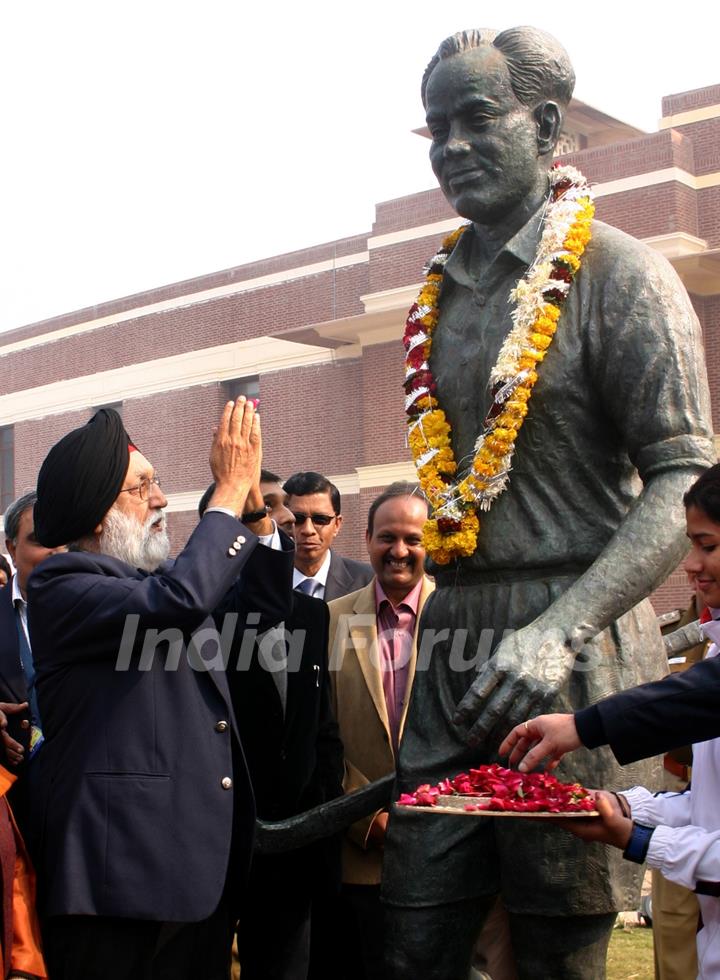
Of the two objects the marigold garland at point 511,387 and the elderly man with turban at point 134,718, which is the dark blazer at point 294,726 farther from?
the marigold garland at point 511,387

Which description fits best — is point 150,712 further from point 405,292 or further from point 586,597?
point 405,292

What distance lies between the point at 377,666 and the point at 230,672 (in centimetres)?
66

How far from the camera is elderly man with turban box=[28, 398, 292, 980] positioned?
3.75 meters

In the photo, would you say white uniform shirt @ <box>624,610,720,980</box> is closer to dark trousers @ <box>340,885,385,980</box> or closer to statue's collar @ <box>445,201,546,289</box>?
statue's collar @ <box>445,201,546,289</box>

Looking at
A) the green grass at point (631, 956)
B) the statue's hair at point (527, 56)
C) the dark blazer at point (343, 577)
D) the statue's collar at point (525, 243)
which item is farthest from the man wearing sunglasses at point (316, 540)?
the statue's hair at point (527, 56)

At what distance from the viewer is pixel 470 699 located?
3174 millimetres

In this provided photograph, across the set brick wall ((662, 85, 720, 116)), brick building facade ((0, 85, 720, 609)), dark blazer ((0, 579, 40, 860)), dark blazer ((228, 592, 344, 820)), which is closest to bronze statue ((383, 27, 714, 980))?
dark blazer ((0, 579, 40, 860))

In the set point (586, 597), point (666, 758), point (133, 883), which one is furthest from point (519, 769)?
point (666, 758)

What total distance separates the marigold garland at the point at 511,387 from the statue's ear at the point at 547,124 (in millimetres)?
97

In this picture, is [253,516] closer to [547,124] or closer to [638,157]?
[547,124]

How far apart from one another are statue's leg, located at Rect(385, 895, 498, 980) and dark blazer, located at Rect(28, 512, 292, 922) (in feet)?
2.06

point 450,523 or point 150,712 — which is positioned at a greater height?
point 450,523

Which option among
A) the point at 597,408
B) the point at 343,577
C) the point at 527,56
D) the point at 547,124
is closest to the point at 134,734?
the point at 597,408

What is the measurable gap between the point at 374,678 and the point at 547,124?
259 cm
